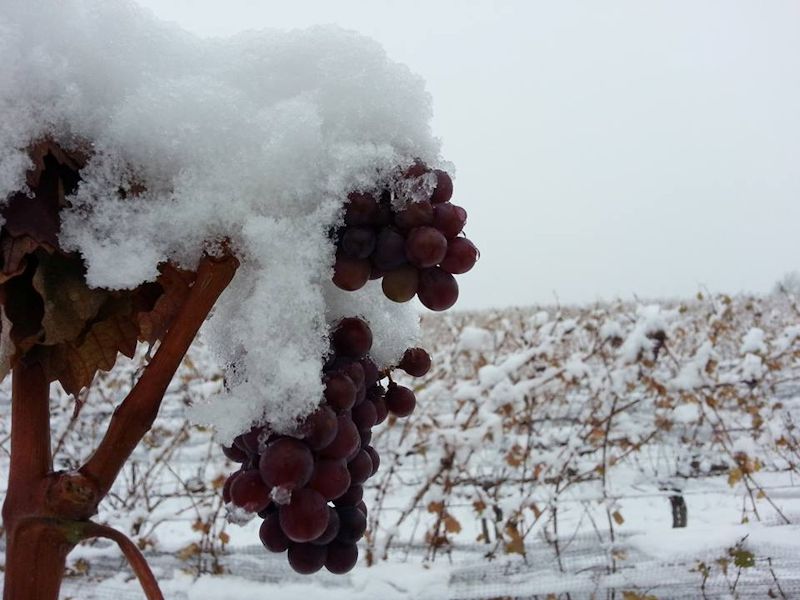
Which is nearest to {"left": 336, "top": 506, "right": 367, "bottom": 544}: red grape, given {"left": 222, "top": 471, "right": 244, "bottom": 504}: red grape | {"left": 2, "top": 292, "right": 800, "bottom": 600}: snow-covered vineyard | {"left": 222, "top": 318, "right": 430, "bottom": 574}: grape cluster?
{"left": 222, "top": 318, "right": 430, "bottom": 574}: grape cluster

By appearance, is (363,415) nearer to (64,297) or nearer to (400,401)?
(400,401)

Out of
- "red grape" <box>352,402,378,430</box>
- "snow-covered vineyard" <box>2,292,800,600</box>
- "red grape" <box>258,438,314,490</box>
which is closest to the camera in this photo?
"red grape" <box>258,438,314,490</box>

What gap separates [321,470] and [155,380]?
145 mm

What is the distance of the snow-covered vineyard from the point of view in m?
1.82

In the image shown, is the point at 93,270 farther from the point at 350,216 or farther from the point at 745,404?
the point at 745,404

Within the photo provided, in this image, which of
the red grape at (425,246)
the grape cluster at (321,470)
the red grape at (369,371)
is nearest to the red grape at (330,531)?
the grape cluster at (321,470)

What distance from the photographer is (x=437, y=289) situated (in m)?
0.46

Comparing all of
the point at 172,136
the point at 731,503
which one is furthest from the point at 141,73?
the point at 731,503

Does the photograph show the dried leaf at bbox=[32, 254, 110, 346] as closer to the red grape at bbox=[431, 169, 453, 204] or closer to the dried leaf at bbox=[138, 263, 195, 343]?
the dried leaf at bbox=[138, 263, 195, 343]

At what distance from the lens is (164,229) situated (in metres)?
0.47

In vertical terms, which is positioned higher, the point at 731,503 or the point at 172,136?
the point at 172,136

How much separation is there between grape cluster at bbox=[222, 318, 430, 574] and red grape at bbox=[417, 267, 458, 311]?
57 millimetres

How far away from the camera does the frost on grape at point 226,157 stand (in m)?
0.45

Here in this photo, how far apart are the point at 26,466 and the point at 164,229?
21 cm
